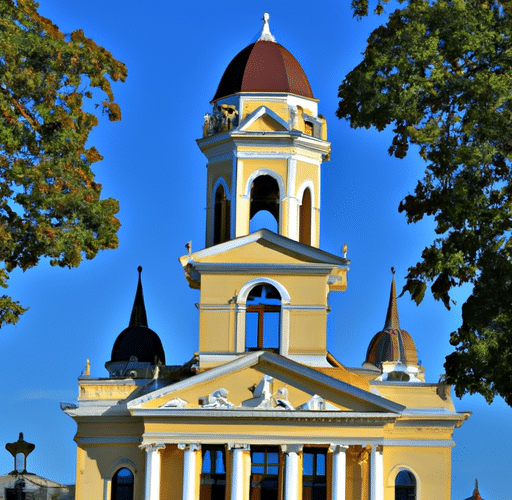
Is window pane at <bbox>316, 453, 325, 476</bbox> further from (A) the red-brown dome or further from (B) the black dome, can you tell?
(B) the black dome

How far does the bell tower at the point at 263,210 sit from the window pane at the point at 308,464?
8.39 ft

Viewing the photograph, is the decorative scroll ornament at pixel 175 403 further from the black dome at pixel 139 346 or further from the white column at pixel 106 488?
the black dome at pixel 139 346

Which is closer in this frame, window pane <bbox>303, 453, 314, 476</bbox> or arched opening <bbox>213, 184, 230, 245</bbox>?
window pane <bbox>303, 453, 314, 476</bbox>

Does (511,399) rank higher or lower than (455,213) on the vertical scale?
lower

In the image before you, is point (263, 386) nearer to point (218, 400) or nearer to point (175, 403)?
point (218, 400)

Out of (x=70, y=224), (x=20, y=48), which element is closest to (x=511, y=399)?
(x=70, y=224)

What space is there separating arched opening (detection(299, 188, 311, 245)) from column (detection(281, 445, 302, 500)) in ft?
21.9

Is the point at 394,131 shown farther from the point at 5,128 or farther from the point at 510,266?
the point at 5,128

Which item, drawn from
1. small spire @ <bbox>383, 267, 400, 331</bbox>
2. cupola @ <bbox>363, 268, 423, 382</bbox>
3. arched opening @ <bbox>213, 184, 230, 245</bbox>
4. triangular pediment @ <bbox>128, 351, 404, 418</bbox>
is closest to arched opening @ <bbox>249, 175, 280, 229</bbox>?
arched opening @ <bbox>213, 184, 230, 245</bbox>

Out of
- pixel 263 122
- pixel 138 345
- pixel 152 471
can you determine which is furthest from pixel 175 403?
pixel 138 345

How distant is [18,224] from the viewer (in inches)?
1169

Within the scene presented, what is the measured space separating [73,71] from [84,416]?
16413mm

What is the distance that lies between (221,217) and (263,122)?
3.02 metres

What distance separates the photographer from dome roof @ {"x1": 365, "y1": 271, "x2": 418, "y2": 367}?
58469mm
